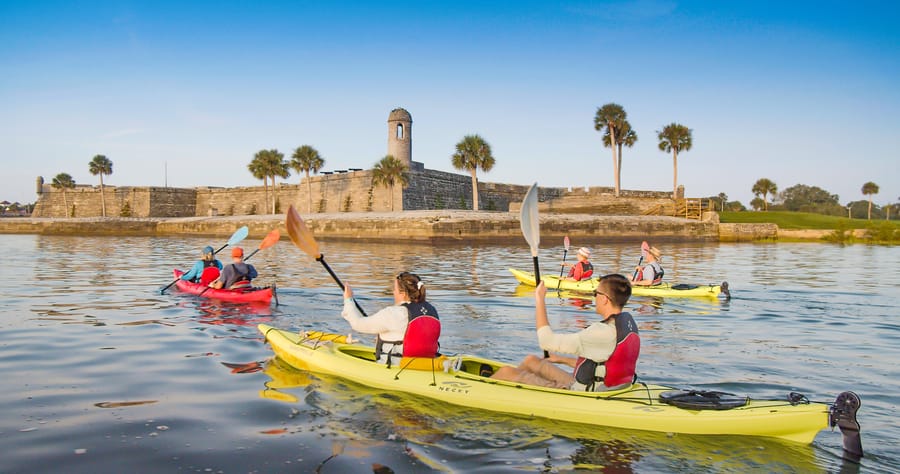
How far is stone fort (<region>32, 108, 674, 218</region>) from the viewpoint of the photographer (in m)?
47.0

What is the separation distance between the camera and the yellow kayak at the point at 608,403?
4719 mm

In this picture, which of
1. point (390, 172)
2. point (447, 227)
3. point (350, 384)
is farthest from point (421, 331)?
point (390, 172)

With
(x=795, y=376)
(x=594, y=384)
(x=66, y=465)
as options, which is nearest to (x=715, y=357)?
(x=795, y=376)

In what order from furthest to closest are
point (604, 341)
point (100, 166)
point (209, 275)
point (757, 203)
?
point (757, 203) < point (100, 166) < point (209, 275) < point (604, 341)

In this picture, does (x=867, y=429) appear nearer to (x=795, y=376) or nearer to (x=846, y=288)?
(x=795, y=376)

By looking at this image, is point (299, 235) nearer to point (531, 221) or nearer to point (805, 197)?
point (531, 221)

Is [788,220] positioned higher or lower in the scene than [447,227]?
higher

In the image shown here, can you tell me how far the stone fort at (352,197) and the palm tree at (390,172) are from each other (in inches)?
40.7

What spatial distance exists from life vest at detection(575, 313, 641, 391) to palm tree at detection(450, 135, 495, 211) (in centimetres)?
4040

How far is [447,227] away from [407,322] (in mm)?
28250

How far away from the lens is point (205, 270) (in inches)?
482

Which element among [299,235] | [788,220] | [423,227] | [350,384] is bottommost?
[350,384]

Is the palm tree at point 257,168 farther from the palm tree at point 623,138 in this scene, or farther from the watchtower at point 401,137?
the palm tree at point 623,138

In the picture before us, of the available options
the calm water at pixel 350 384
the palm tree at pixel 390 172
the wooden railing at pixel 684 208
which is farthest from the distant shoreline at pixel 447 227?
the calm water at pixel 350 384
